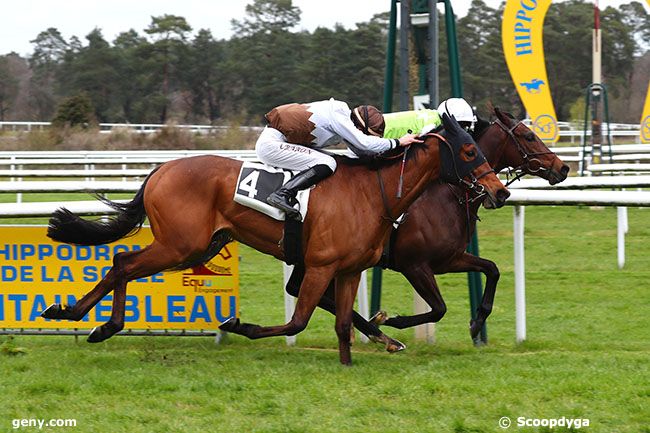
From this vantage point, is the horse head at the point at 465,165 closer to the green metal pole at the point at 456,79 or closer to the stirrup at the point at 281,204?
the stirrup at the point at 281,204

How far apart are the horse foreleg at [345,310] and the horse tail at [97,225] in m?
1.26

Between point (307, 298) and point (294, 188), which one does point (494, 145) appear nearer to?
point (294, 188)

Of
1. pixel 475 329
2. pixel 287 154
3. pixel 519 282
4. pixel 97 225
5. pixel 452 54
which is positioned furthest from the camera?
pixel 452 54

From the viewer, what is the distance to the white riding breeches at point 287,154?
5.85m

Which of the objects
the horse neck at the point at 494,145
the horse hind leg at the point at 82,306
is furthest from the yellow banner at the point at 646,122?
the horse hind leg at the point at 82,306

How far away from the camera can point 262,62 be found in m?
40.5

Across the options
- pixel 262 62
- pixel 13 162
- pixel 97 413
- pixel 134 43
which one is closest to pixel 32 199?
pixel 13 162

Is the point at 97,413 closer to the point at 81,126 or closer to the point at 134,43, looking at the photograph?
the point at 81,126

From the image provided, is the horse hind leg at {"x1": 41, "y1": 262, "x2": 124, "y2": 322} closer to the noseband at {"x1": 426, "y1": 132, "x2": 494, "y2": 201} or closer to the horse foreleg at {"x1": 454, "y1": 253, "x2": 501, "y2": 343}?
the noseband at {"x1": 426, "y1": 132, "x2": 494, "y2": 201}

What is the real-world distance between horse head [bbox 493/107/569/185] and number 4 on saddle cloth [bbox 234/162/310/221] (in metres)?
1.68

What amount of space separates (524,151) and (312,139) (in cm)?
163

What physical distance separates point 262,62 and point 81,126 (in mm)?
11122

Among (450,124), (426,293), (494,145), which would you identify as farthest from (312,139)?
(494,145)

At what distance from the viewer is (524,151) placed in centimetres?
677
